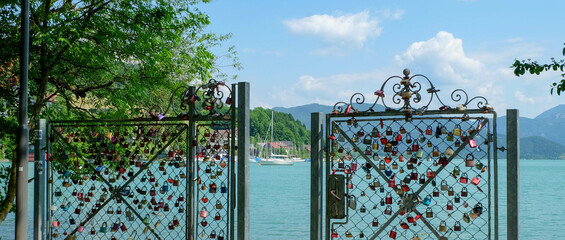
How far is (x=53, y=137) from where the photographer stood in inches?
308

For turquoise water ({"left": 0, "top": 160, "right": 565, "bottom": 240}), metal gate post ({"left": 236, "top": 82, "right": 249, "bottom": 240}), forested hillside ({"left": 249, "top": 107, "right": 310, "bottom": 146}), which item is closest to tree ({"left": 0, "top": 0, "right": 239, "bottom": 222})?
metal gate post ({"left": 236, "top": 82, "right": 249, "bottom": 240})

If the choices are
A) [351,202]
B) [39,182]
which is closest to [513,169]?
[351,202]

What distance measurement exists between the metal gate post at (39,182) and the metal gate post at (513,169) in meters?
5.86

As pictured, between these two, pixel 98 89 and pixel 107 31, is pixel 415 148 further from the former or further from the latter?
pixel 98 89

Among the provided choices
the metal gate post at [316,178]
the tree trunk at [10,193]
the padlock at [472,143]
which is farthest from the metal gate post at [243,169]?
the tree trunk at [10,193]

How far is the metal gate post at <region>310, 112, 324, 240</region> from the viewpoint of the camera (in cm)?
616

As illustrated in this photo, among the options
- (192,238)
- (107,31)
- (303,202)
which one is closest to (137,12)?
(107,31)

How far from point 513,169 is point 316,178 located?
2.01 m

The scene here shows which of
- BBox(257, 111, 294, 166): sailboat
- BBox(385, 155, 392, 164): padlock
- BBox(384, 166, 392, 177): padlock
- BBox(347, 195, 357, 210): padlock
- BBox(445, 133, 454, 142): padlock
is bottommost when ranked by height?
BBox(257, 111, 294, 166): sailboat

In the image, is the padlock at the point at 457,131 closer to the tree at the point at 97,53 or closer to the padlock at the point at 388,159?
the padlock at the point at 388,159

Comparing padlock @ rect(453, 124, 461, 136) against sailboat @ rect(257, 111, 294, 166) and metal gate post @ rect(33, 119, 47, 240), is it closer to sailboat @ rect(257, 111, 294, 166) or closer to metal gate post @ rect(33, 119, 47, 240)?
metal gate post @ rect(33, 119, 47, 240)

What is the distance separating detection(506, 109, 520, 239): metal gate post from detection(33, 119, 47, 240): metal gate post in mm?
5865

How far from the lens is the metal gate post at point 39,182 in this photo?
24.9ft

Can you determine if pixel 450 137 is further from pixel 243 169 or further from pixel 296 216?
pixel 296 216
